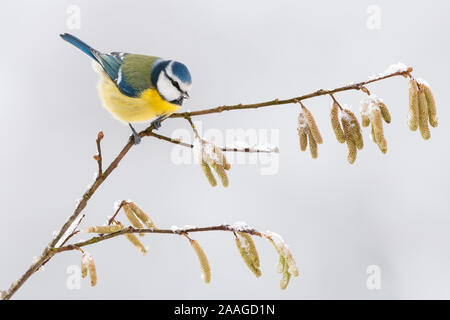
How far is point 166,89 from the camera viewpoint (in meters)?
1.68

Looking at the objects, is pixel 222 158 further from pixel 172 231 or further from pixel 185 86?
pixel 185 86

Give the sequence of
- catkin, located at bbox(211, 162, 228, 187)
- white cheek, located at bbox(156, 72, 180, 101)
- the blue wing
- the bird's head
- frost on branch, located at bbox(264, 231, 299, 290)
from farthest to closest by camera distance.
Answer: the blue wing → white cheek, located at bbox(156, 72, 180, 101) → the bird's head → catkin, located at bbox(211, 162, 228, 187) → frost on branch, located at bbox(264, 231, 299, 290)

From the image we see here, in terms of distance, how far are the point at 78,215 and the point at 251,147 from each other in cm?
35

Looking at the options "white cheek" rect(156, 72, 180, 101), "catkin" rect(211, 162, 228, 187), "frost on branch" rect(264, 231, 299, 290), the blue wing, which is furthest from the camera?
the blue wing

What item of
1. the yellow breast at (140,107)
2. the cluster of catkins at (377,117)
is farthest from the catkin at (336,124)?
the yellow breast at (140,107)

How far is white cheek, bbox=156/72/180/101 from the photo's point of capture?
165 cm

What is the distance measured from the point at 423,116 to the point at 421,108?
0.02 meters

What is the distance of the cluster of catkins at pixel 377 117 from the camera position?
96 cm

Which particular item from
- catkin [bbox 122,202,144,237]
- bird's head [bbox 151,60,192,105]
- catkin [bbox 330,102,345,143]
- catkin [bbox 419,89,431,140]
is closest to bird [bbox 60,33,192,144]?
bird's head [bbox 151,60,192,105]

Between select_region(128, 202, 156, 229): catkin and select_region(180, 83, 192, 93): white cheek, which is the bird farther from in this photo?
select_region(128, 202, 156, 229): catkin

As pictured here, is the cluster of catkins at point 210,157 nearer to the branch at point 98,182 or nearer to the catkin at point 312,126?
the branch at point 98,182

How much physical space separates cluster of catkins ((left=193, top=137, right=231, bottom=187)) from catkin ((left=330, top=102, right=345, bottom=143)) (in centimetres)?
21

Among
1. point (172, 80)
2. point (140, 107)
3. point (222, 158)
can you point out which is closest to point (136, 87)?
point (140, 107)
